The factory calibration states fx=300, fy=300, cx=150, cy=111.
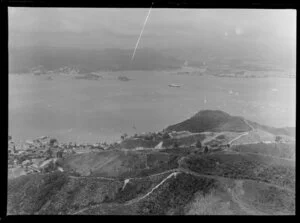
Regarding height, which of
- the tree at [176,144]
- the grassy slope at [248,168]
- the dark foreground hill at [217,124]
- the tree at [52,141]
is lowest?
the grassy slope at [248,168]

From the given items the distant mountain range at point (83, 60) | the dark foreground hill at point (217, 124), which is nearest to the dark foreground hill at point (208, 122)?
the dark foreground hill at point (217, 124)

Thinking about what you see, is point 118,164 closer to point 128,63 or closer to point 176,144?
point 176,144

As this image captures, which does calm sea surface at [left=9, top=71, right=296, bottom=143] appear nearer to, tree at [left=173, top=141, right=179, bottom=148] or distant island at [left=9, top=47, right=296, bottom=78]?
distant island at [left=9, top=47, right=296, bottom=78]

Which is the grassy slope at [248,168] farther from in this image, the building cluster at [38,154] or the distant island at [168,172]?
the building cluster at [38,154]

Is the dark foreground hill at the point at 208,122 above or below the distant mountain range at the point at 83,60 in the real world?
below

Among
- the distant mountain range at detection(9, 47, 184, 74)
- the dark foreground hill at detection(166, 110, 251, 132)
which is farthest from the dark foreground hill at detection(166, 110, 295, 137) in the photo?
the distant mountain range at detection(9, 47, 184, 74)

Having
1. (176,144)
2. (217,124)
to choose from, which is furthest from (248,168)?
(176,144)

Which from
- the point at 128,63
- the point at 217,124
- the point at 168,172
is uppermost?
the point at 128,63

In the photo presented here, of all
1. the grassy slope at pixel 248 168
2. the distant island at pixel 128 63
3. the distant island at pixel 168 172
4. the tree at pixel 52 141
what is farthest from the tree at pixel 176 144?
the tree at pixel 52 141
